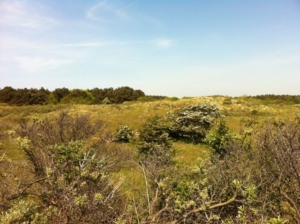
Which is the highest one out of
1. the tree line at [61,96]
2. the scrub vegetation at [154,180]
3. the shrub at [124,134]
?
the tree line at [61,96]

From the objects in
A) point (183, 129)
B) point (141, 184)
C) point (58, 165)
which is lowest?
point (141, 184)

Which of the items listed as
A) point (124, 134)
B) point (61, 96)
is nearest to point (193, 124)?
point (124, 134)

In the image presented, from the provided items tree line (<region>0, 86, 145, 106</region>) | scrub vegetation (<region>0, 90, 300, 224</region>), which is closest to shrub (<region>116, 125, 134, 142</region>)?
scrub vegetation (<region>0, 90, 300, 224</region>)

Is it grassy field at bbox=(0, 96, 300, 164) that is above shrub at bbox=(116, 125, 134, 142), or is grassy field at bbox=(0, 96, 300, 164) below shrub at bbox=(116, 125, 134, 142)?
above

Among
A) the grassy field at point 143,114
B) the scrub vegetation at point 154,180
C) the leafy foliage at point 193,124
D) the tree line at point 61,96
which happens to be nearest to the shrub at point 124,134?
the scrub vegetation at point 154,180

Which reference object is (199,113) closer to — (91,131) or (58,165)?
(91,131)

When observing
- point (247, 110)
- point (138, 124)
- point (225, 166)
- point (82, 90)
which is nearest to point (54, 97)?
point (82, 90)

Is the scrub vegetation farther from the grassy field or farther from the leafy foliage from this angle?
the leafy foliage

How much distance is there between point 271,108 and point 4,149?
84.2 feet

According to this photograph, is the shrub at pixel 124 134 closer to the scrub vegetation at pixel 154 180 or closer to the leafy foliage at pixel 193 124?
the scrub vegetation at pixel 154 180

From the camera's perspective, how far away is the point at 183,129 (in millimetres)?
18562

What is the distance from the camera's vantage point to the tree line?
149ft

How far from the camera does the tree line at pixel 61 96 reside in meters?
45.5

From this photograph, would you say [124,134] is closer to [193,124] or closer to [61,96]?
[193,124]
